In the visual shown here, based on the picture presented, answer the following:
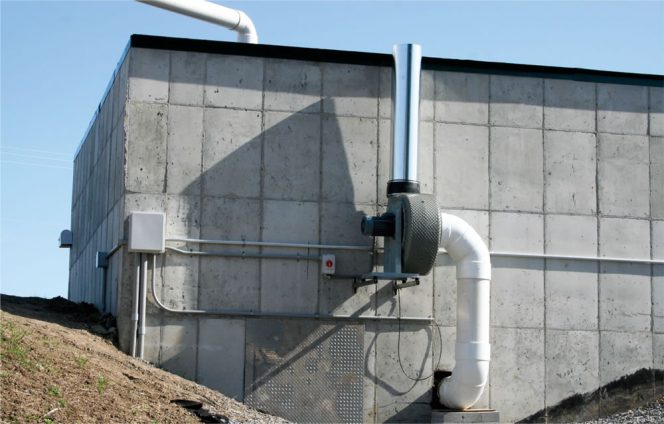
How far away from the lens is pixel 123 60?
16078 millimetres

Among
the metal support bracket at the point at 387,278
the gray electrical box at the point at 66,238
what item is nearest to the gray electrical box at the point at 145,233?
the metal support bracket at the point at 387,278

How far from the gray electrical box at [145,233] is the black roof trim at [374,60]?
2.62 m

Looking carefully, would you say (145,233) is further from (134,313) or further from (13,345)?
(13,345)

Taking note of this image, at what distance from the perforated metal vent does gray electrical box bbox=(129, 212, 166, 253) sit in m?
1.83

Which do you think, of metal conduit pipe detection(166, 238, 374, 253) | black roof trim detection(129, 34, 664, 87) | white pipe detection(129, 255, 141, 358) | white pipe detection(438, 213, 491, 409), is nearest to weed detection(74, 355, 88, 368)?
white pipe detection(129, 255, 141, 358)

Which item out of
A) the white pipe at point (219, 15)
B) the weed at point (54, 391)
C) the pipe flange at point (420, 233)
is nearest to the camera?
the weed at point (54, 391)

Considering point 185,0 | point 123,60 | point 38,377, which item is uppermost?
point 185,0

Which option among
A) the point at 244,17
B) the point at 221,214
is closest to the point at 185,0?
the point at 244,17

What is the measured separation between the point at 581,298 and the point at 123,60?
8098 millimetres

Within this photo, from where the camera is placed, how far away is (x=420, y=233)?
14531 millimetres

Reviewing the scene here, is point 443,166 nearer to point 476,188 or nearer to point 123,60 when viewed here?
point 476,188

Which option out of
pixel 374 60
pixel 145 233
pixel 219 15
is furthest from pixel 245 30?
pixel 145 233

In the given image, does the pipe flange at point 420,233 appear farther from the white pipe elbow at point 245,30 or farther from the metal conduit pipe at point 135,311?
the white pipe elbow at point 245,30

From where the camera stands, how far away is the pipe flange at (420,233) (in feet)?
47.7
